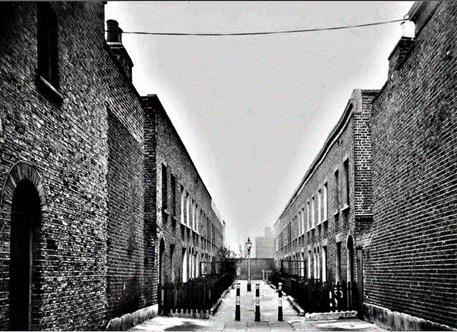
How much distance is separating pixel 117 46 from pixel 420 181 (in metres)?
8.56

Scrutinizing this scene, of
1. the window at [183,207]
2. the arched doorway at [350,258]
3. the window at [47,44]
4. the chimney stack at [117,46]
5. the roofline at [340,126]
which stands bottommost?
the arched doorway at [350,258]

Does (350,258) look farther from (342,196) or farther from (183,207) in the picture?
(183,207)

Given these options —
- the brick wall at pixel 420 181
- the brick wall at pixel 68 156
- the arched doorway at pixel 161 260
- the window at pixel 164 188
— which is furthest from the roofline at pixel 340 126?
the brick wall at pixel 68 156

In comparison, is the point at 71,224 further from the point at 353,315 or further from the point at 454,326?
the point at 353,315

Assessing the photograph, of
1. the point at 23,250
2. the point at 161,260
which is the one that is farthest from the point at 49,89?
the point at 161,260

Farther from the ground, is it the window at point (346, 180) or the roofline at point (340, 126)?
the roofline at point (340, 126)

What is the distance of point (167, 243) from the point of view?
20.1 metres

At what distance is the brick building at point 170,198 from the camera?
17172 millimetres

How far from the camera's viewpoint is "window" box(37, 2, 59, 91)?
856cm

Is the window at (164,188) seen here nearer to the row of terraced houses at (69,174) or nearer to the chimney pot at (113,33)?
the row of terraced houses at (69,174)

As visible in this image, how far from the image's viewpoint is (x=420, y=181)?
11.6 metres

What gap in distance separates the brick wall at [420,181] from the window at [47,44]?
6.10 meters

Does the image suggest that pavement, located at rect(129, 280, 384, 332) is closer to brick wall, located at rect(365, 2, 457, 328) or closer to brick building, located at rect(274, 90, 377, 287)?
brick wall, located at rect(365, 2, 457, 328)

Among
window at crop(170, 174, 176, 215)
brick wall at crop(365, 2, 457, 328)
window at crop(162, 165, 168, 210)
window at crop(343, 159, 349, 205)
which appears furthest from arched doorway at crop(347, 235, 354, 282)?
window at crop(170, 174, 176, 215)
